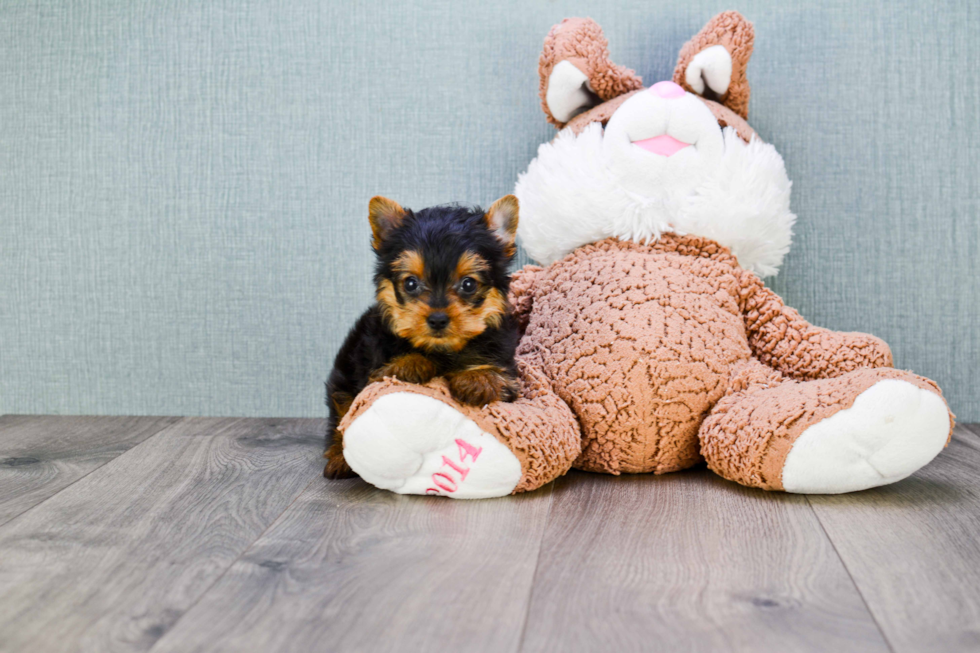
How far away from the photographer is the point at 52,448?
1960mm

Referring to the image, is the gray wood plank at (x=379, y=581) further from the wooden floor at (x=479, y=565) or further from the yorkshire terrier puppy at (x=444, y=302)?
the yorkshire terrier puppy at (x=444, y=302)

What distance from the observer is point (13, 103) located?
90.0 inches

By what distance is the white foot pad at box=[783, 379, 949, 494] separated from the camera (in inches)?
55.1

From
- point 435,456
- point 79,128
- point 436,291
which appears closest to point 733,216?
point 436,291

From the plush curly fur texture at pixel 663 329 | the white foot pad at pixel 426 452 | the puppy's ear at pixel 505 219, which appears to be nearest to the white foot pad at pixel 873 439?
the plush curly fur texture at pixel 663 329

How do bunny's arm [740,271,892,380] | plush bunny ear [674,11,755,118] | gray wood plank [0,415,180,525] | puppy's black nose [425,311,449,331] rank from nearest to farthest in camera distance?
puppy's black nose [425,311,449,331] → gray wood plank [0,415,180,525] → bunny's arm [740,271,892,380] → plush bunny ear [674,11,755,118]

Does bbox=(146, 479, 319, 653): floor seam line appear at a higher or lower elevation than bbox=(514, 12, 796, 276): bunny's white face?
lower

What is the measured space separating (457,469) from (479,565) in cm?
29

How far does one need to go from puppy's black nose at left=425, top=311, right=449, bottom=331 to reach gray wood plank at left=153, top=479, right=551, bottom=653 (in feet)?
1.16

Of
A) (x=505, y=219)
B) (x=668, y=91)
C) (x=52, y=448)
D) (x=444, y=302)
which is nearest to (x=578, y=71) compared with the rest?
(x=668, y=91)

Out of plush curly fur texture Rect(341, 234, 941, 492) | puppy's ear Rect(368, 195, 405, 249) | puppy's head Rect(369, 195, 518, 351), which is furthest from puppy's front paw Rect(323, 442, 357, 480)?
puppy's ear Rect(368, 195, 405, 249)

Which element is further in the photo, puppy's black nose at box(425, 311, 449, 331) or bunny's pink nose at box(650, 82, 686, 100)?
bunny's pink nose at box(650, 82, 686, 100)

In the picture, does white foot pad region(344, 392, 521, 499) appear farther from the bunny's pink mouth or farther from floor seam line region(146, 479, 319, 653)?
the bunny's pink mouth

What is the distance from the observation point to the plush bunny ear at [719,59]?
72.4 inches
